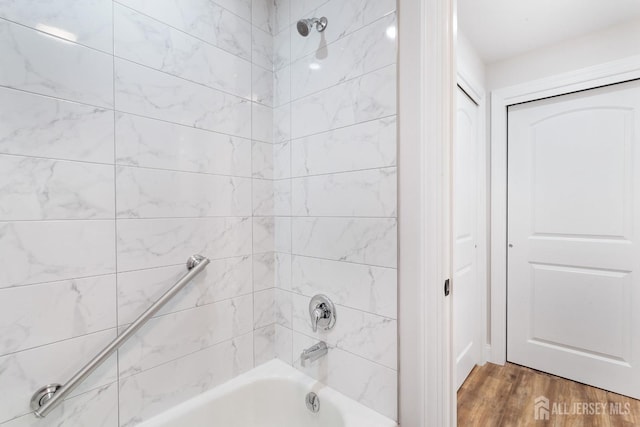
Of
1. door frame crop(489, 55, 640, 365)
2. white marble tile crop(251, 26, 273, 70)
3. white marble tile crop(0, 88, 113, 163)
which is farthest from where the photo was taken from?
door frame crop(489, 55, 640, 365)

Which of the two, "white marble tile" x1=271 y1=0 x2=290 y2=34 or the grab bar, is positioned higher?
"white marble tile" x1=271 y1=0 x2=290 y2=34

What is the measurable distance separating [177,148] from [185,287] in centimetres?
58

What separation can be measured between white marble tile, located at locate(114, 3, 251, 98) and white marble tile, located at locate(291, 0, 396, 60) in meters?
0.30

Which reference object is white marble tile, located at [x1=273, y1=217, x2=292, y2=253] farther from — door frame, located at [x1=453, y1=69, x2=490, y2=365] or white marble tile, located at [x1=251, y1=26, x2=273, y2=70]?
door frame, located at [x1=453, y1=69, x2=490, y2=365]

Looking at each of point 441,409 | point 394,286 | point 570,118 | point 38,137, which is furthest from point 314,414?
point 570,118

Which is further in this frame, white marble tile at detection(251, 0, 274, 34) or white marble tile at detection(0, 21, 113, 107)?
white marble tile at detection(251, 0, 274, 34)

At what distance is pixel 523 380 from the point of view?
7.04 ft

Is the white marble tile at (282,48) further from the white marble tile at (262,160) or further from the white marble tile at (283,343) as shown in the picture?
the white marble tile at (283,343)

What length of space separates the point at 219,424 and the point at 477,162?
7.81 ft

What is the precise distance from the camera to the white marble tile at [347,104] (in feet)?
3.67

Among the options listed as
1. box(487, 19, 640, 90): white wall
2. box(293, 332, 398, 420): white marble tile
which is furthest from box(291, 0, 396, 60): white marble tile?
box(487, 19, 640, 90): white wall

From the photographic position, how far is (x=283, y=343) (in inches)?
61.0

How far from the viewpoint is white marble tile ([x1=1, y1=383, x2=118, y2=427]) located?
91 centimetres

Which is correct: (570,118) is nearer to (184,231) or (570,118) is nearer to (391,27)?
(391,27)
